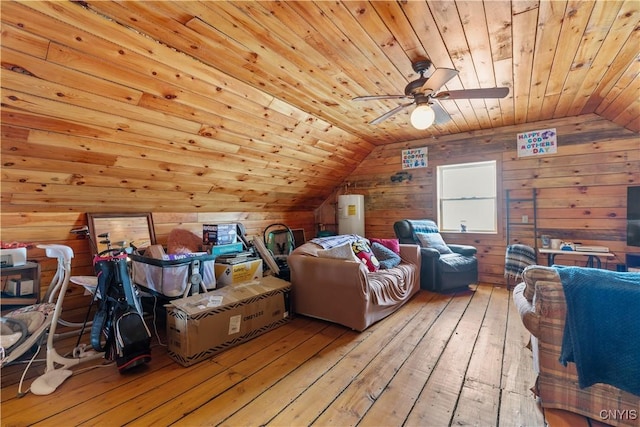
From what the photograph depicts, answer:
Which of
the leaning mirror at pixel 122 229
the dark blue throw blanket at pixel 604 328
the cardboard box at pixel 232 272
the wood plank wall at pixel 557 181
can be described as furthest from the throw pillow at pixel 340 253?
the wood plank wall at pixel 557 181

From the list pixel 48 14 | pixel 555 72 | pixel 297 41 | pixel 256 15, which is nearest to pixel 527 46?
pixel 555 72

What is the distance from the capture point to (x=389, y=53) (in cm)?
221

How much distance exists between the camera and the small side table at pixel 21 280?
233 centimetres

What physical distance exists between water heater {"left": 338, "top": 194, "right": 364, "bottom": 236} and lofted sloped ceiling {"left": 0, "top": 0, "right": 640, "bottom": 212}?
5.66 ft

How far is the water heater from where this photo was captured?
515cm

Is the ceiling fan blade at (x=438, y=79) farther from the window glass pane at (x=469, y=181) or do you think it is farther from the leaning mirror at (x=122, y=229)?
the leaning mirror at (x=122, y=229)

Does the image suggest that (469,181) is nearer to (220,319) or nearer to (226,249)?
(226,249)

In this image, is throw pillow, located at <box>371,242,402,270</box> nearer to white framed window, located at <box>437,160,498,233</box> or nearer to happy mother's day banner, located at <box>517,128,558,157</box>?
white framed window, located at <box>437,160,498,233</box>

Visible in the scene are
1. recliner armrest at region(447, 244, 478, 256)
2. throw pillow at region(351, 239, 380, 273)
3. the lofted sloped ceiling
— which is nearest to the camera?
the lofted sloped ceiling

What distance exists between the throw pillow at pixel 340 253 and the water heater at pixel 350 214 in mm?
2125

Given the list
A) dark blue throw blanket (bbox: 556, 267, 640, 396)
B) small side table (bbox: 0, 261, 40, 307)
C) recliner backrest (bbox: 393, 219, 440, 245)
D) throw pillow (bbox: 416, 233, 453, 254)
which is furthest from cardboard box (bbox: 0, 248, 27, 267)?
throw pillow (bbox: 416, 233, 453, 254)

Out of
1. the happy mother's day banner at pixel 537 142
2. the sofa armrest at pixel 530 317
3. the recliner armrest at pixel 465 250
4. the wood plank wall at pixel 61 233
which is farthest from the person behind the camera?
the recliner armrest at pixel 465 250

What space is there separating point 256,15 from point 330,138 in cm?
244

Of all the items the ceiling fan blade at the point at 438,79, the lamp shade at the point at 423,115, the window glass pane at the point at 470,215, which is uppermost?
the ceiling fan blade at the point at 438,79
